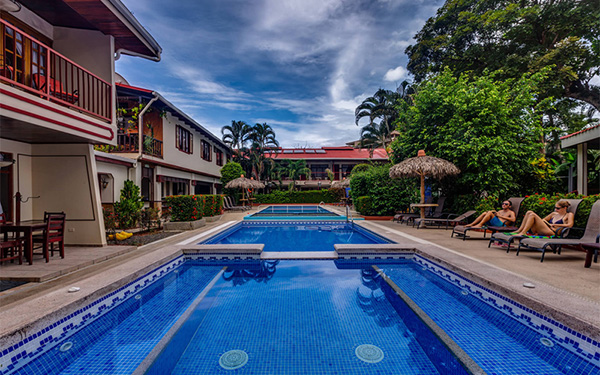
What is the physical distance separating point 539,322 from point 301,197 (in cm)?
2807

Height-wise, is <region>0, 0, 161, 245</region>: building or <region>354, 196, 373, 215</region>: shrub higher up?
<region>0, 0, 161, 245</region>: building

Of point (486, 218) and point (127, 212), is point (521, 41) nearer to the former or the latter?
point (486, 218)

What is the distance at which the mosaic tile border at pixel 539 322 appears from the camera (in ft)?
9.59

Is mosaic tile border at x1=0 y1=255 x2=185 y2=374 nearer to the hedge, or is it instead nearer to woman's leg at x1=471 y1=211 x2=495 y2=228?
the hedge

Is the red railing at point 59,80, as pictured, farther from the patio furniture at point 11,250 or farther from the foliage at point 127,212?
the foliage at point 127,212

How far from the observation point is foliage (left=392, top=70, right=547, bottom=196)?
35.3ft

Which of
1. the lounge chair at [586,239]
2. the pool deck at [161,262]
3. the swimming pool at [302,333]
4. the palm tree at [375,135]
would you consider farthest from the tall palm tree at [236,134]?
the lounge chair at [586,239]

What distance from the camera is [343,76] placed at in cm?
3155

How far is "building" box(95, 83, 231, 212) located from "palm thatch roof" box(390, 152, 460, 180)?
10.7 metres

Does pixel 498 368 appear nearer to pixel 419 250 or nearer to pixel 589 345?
pixel 589 345

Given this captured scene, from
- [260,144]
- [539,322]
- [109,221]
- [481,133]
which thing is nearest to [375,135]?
[260,144]

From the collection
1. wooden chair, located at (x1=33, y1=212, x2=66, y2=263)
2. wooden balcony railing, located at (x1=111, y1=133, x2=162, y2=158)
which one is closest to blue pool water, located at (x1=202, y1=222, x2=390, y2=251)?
wooden chair, located at (x1=33, y1=212, x2=66, y2=263)

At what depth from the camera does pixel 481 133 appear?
442 inches

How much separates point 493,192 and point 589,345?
917cm
